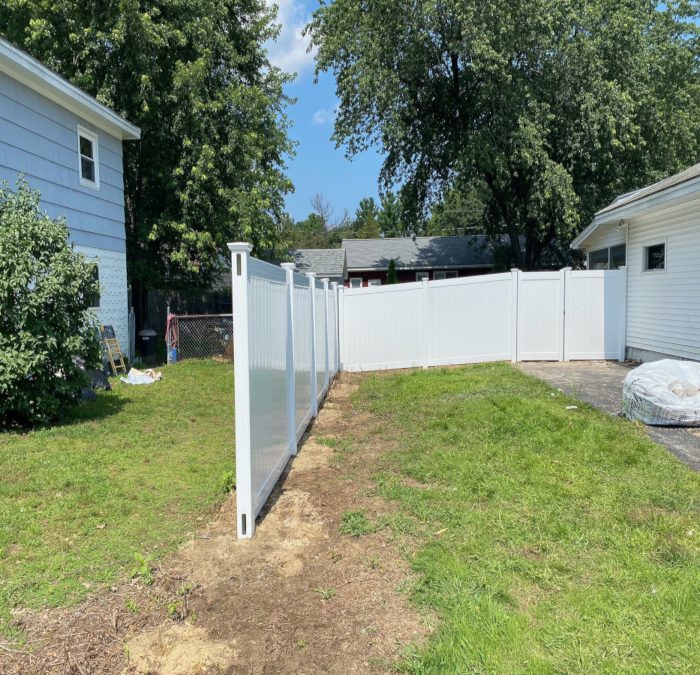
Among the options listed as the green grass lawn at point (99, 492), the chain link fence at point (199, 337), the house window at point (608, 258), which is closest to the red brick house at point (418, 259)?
the house window at point (608, 258)

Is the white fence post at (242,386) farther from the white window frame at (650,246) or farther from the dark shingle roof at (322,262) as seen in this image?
the dark shingle roof at (322,262)

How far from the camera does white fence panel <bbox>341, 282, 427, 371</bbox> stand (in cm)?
1108

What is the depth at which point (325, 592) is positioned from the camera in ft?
9.32

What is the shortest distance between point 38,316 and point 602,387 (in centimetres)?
761

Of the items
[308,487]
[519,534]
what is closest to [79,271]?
[308,487]

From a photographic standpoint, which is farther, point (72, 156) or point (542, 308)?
point (542, 308)

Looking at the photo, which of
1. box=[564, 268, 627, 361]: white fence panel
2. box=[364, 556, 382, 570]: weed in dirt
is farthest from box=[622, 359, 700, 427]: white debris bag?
box=[564, 268, 627, 361]: white fence panel

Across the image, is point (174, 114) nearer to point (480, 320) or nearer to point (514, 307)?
point (480, 320)

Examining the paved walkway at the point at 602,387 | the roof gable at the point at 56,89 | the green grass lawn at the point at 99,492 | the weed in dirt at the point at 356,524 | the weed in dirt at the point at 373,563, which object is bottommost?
the weed in dirt at the point at 373,563

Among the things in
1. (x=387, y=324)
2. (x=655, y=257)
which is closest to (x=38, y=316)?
(x=387, y=324)

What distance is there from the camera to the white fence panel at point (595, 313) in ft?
35.4

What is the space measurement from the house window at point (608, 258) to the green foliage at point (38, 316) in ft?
33.9

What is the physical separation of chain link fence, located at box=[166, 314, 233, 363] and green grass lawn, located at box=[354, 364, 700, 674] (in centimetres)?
745

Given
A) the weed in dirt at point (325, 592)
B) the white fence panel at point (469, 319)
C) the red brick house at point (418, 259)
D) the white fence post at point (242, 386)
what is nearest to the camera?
the weed in dirt at point (325, 592)
